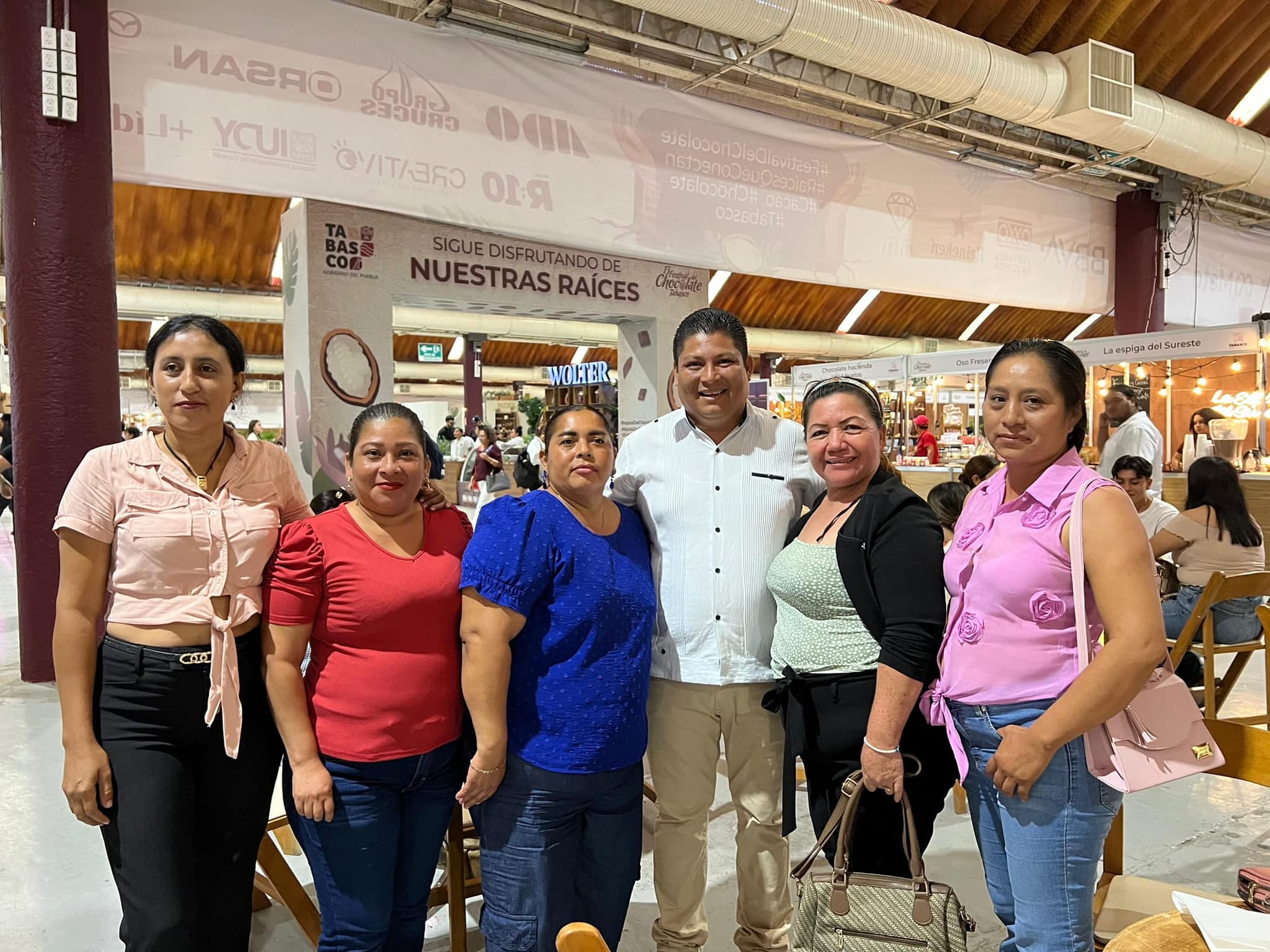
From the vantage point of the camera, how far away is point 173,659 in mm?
1626

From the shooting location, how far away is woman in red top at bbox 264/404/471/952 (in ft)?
5.31

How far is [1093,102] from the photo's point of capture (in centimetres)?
623

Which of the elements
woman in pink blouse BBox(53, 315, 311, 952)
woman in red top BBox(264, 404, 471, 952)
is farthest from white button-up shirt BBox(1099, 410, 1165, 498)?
woman in pink blouse BBox(53, 315, 311, 952)

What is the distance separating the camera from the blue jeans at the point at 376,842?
163cm

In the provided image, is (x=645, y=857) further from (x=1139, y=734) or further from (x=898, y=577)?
(x=1139, y=734)

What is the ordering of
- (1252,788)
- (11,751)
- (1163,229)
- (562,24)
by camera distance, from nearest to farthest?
(1252,788) < (11,751) < (562,24) < (1163,229)

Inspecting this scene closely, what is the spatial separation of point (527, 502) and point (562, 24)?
16.5 feet

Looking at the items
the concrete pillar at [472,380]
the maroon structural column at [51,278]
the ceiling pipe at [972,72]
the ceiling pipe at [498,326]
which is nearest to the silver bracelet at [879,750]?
the maroon structural column at [51,278]

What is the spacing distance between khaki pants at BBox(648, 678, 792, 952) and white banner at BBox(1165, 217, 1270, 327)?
9.24 m

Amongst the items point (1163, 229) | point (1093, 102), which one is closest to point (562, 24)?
point (1093, 102)

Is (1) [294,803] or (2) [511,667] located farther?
(2) [511,667]

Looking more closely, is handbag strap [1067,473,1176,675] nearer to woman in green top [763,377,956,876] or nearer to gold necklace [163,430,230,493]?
woman in green top [763,377,956,876]

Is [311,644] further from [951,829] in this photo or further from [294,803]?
[951,829]

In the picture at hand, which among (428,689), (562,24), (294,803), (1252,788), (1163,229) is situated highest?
(562,24)
